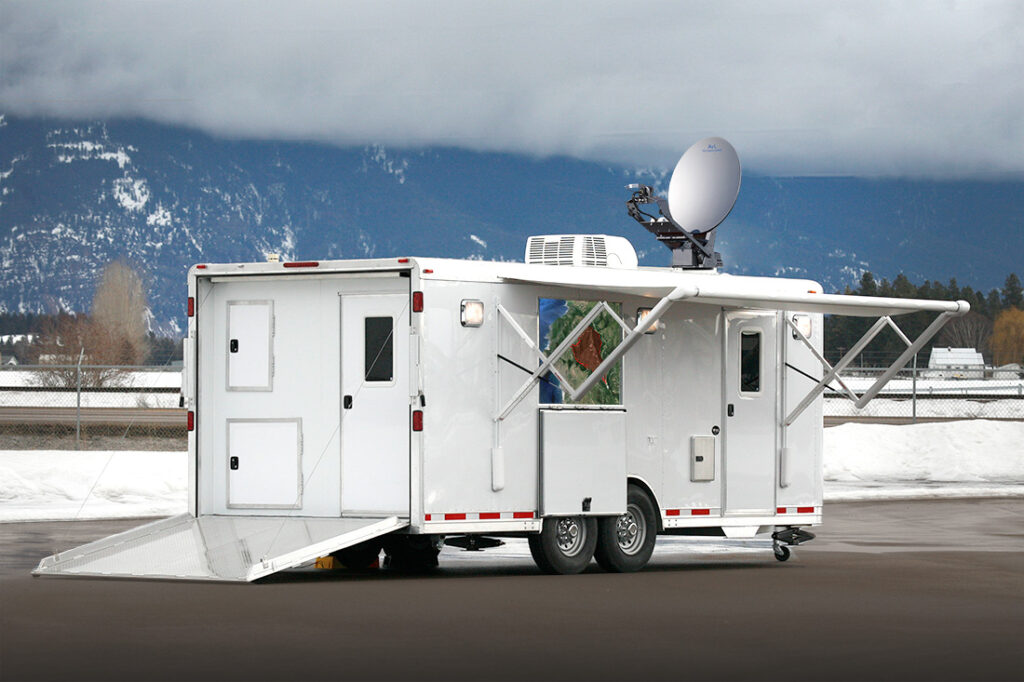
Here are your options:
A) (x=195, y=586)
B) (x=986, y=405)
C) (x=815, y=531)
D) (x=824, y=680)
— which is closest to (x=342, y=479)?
(x=195, y=586)

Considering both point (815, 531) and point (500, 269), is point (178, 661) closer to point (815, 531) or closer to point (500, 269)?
point (500, 269)

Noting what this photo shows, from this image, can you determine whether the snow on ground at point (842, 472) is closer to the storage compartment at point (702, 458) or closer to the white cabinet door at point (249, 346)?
the white cabinet door at point (249, 346)

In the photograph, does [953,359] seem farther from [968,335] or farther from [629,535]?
[629,535]

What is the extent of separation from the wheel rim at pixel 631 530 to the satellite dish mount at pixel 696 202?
11.3ft

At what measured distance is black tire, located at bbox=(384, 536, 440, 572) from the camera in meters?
16.2

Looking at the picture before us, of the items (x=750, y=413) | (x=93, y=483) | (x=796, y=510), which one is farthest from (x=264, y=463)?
(x=93, y=483)

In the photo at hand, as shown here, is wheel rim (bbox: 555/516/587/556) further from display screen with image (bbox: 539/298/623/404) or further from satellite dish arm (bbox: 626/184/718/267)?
satellite dish arm (bbox: 626/184/718/267)

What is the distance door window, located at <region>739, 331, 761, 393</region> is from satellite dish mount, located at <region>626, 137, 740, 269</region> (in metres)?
1.34

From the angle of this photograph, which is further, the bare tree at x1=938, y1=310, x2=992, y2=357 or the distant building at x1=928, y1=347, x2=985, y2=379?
the bare tree at x1=938, y1=310, x2=992, y2=357

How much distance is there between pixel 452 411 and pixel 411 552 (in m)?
2.18

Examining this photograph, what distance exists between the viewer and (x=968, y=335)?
10712cm

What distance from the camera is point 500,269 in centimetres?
1519

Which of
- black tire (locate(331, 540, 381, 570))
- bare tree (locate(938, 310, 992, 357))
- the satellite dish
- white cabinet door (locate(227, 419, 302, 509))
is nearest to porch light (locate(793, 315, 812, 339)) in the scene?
the satellite dish

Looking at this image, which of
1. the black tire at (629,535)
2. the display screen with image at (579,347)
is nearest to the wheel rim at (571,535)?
the black tire at (629,535)
